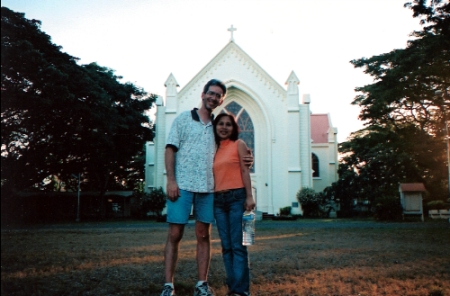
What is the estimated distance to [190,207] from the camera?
11.2ft

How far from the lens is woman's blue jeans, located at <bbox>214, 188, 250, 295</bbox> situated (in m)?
3.40

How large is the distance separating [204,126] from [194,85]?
25321 mm

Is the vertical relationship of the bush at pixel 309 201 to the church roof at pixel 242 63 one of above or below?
below

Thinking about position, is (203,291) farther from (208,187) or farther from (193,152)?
(193,152)

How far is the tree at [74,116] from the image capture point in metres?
2.37

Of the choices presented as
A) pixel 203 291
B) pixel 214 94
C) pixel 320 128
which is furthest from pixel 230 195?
pixel 320 128

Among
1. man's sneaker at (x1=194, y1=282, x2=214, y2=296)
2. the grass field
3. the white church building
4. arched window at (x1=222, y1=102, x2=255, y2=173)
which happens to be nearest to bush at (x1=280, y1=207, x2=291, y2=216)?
the white church building

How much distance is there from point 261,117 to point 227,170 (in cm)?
2529

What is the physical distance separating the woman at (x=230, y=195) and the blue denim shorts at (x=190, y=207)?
0.10 metres

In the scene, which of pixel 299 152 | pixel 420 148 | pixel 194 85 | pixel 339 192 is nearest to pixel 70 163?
pixel 194 85

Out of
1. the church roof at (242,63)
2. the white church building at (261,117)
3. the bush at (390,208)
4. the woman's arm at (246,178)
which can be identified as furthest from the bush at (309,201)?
the woman's arm at (246,178)

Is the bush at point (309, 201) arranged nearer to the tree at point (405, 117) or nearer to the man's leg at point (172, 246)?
the tree at point (405, 117)

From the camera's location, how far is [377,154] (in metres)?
26.9

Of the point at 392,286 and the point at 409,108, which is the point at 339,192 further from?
the point at 392,286
